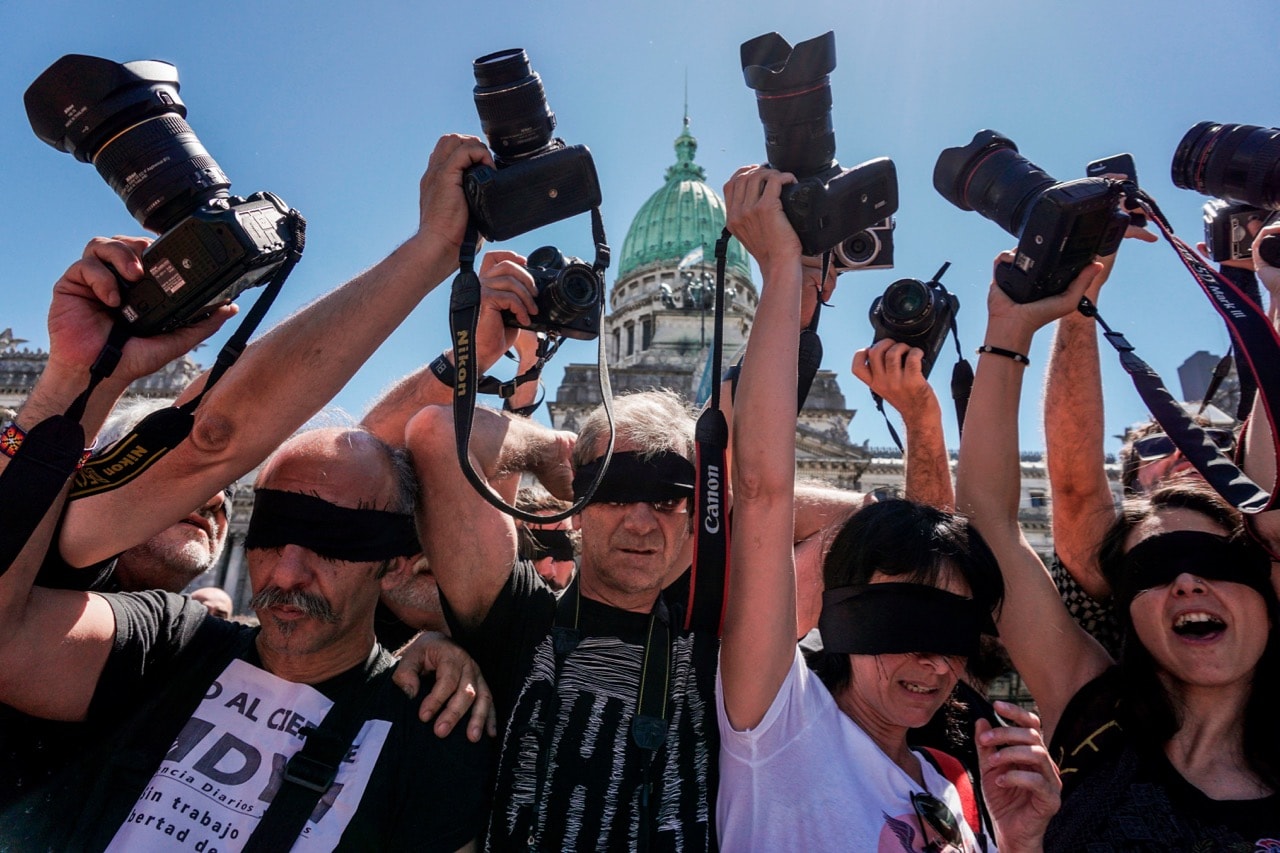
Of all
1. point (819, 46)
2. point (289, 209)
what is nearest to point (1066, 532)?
point (819, 46)

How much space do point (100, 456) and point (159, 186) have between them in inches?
31.3

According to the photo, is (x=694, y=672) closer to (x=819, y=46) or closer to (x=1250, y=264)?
(x=819, y=46)

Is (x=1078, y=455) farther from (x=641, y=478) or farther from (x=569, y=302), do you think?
(x=569, y=302)

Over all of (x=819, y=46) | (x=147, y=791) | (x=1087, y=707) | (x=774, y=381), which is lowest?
(x=147, y=791)

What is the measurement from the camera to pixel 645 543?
113 inches

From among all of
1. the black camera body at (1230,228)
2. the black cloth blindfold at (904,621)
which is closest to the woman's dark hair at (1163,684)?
the black cloth blindfold at (904,621)

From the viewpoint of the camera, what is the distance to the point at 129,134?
2.53 metres

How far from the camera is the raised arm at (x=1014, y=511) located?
3.05m

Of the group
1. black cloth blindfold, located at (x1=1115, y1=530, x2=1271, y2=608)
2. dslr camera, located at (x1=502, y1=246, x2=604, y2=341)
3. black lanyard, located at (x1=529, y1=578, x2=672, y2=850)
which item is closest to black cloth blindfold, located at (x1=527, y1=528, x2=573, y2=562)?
dslr camera, located at (x1=502, y1=246, x2=604, y2=341)

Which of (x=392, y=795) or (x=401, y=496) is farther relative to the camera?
(x=401, y=496)

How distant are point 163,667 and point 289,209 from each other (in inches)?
60.3

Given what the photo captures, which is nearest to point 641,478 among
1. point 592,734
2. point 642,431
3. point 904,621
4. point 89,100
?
point 642,431

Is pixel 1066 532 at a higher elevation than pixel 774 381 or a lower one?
lower

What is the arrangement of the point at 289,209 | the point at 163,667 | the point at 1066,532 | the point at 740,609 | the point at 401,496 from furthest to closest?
the point at 1066,532 → the point at 401,496 → the point at 163,667 → the point at 289,209 → the point at 740,609
